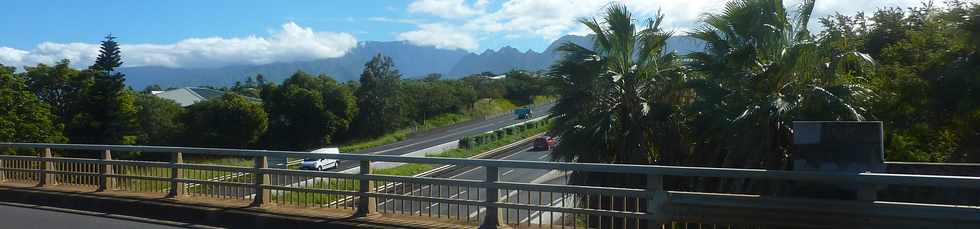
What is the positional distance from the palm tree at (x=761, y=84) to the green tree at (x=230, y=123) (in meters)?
52.7

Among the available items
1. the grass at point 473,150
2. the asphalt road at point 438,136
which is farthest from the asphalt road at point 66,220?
the asphalt road at point 438,136

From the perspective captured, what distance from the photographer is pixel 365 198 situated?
9117 mm

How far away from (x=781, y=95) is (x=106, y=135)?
47.9 m

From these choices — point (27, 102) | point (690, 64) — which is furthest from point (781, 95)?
point (27, 102)

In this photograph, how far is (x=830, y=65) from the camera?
41.0 ft

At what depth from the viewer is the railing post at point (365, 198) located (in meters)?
8.96

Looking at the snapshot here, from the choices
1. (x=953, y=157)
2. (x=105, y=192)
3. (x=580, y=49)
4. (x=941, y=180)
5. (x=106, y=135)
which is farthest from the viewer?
(x=106, y=135)

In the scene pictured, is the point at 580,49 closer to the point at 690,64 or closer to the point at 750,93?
the point at 690,64

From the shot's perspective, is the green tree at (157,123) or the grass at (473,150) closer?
the grass at (473,150)

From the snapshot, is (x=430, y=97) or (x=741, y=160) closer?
(x=741, y=160)

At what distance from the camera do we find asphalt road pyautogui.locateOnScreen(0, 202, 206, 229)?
9.84 metres

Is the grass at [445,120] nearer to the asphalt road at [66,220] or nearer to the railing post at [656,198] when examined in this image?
the asphalt road at [66,220]

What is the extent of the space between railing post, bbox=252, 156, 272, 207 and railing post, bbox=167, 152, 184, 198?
1.57m

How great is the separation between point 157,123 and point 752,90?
64.7 m
